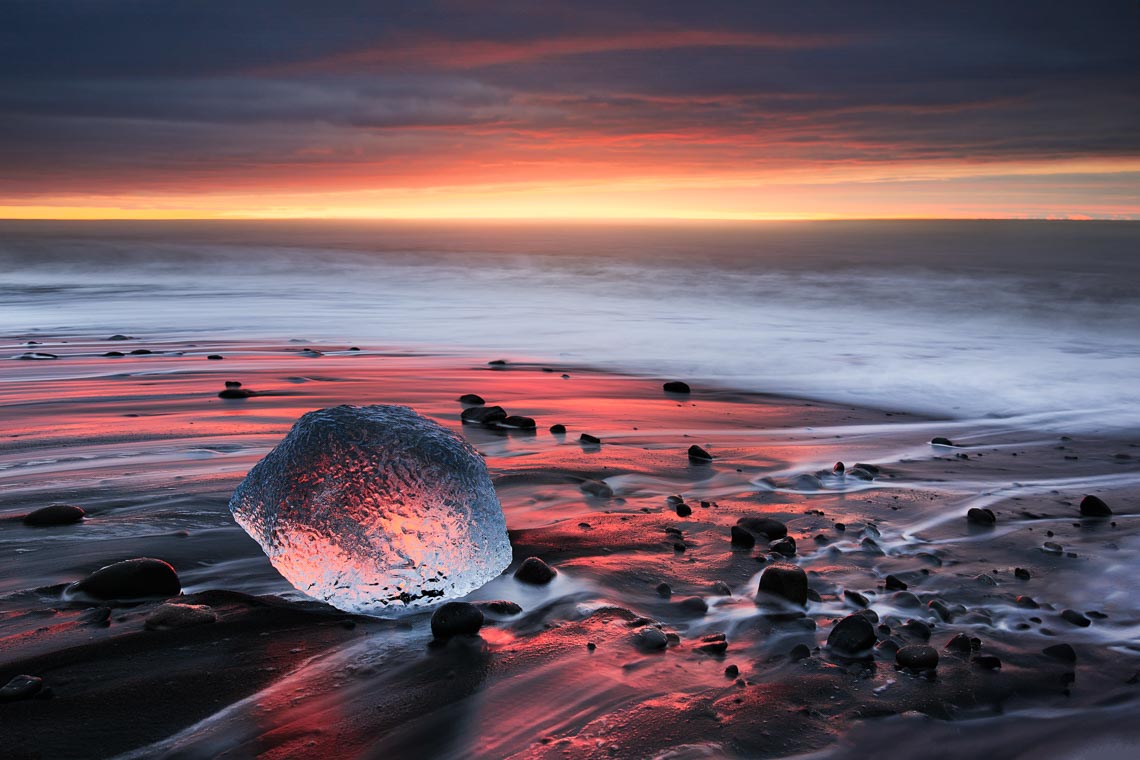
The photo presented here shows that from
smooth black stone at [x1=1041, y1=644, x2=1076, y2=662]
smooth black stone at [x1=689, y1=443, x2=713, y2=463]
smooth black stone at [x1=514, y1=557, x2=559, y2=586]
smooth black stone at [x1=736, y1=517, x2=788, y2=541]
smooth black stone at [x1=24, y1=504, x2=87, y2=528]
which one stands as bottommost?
smooth black stone at [x1=1041, y1=644, x2=1076, y2=662]

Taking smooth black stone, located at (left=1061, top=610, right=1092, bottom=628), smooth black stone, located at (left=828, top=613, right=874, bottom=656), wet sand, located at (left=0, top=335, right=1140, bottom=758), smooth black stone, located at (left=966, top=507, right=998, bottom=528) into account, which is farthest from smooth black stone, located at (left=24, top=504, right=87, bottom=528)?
smooth black stone, located at (left=966, top=507, right=998, bottom=528)

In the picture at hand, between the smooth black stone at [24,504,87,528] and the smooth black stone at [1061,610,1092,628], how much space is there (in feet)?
13.9

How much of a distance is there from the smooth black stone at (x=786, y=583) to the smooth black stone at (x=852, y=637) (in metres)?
0.33

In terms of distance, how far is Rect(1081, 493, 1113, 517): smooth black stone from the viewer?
4727 mm

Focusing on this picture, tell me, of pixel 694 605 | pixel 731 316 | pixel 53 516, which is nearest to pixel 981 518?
pixel 694 605

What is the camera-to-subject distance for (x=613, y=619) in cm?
316

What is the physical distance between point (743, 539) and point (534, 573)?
3.52ft

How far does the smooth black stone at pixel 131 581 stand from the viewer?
Result: 3096 mm

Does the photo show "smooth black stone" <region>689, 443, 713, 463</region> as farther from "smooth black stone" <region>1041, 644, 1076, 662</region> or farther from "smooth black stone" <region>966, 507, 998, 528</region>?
"smooth black stone" <region>1041, 644, 1076, 662</region>

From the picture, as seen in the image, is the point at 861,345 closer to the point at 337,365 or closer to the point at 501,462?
the point at 337,365

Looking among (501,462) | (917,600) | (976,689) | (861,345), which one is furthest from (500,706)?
(861,345)

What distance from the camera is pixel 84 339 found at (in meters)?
13.5

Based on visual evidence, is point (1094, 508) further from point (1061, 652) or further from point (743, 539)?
point (743, 539)

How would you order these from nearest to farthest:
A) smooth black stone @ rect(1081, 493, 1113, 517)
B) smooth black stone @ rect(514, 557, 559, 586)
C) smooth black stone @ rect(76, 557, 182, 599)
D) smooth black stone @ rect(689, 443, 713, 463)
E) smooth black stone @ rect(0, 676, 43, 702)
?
smooth black stone @ rect(0, 676, 43, 702), smooth black stone @ rect(76, 557, 182, 599), smooth black stone @ rect(514, 557, 559, 586), smooth black stone @ rect(1081, 493, 1113, 517), smooth black stone @ rect(689, 443, 713, 463)
